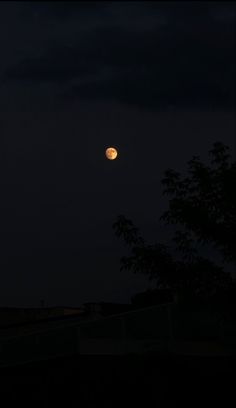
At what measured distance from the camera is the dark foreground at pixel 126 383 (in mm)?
15867

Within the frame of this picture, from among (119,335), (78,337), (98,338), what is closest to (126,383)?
(119,335)

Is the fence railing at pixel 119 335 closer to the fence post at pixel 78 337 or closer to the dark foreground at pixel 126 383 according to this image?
the fence post at pixel 78 337

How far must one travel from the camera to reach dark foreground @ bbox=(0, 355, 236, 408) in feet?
52.1

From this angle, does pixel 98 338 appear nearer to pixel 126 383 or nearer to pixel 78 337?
pixel 78 337

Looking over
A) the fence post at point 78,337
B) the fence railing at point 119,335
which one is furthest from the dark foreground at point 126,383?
the fence post at point 78,337

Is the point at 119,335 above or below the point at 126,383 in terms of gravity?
above

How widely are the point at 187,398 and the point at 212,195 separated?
3.98 m

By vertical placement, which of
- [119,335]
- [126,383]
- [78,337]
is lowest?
[126,383]

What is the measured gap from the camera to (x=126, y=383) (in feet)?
58.9

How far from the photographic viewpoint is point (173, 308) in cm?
2547

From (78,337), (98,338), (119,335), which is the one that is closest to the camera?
(119,335)

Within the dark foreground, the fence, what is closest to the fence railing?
the fence

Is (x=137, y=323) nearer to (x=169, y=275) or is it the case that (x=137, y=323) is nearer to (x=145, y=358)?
(x=145, y=358)

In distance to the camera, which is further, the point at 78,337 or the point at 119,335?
the point at 78,337
